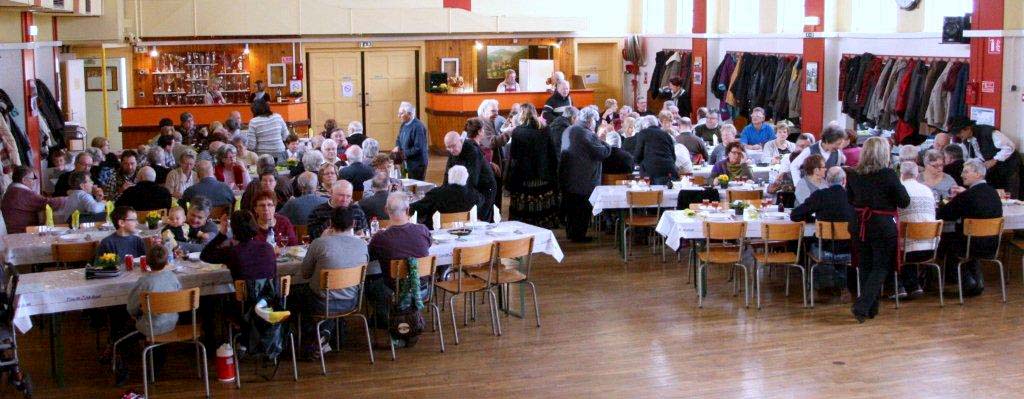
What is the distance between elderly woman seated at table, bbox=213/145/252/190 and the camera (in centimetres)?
1180

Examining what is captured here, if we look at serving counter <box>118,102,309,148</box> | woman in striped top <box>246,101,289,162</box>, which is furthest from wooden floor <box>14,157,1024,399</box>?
serving counter <box>118,102,309,148</box>

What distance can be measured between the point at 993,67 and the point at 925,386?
5818 millimetres

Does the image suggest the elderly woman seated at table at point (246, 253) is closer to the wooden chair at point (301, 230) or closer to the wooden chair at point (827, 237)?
the wooden chair at point (301, 230)

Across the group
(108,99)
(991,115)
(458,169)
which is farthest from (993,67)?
(108,99)

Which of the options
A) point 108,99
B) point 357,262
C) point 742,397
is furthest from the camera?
point 108,99

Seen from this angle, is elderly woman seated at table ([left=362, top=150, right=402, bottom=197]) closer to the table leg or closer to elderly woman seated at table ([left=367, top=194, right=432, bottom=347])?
elderly woman seated at table ([left=367, top=194, right=432, bottom=347])

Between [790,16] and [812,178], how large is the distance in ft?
25.5

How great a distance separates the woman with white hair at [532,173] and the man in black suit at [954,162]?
152 inches

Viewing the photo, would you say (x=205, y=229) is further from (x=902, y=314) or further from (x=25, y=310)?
(x=902, y=314)

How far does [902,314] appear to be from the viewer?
947cm

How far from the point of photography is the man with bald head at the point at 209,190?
10461mm

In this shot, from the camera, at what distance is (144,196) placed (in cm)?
1028

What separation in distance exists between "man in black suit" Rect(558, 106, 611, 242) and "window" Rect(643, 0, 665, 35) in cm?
983

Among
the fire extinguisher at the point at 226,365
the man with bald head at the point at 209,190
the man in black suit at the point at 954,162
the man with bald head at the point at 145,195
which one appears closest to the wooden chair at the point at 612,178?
the man in black suit at the point at 954,162
